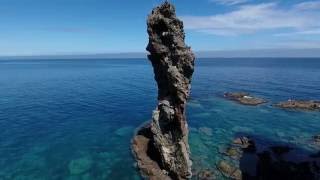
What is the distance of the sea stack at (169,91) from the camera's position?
3716cm

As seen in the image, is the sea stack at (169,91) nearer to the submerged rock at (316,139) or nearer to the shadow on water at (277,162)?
the shadow on water at (277,162)

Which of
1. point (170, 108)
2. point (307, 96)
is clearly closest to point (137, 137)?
point (170, 108)

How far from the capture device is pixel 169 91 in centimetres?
3950

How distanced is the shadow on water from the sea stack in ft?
34.8

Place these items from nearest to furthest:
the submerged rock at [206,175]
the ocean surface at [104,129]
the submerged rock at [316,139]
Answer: the submerged rock at [206,175], the ocean surface at [104,129], the submerged rock at [316,139]

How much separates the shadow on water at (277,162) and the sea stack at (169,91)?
1060cm

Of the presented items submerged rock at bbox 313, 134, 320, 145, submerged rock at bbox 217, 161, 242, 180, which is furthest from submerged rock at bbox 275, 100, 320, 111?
submerged rock at bbox 217, 161, 242, 180

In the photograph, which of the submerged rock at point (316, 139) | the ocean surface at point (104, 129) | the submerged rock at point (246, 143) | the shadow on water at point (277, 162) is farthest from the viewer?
the submerged rock at point (316, 139)

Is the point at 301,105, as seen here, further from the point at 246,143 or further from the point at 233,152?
the point at 233,152

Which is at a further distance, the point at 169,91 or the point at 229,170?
the point at 229,170

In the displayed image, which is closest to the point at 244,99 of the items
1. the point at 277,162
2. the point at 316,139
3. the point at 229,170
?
the point at 316,139

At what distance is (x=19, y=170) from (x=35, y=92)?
241 feet

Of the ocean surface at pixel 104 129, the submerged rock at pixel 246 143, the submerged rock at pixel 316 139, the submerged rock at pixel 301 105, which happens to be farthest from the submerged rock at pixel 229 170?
the submerged rock at pixel 301 105

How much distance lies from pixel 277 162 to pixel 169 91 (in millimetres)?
22232
